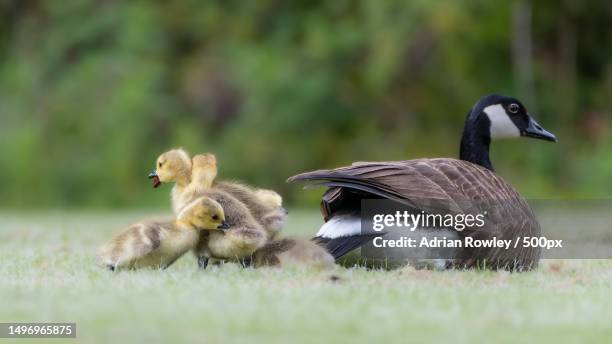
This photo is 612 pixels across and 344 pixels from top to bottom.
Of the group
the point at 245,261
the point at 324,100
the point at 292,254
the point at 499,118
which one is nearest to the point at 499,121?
the point at 499,118

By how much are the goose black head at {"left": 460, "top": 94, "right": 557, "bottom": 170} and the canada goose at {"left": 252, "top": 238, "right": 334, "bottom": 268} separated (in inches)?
52.1

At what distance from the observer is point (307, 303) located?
3549mm

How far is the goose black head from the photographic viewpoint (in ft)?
18.4

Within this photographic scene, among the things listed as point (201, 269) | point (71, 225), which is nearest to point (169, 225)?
point (201, 269)

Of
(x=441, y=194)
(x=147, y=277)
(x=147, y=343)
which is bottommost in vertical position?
(x=147, y=343)

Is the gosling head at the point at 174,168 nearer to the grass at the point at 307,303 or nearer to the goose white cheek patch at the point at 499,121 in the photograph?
the grass at the point at 307,303

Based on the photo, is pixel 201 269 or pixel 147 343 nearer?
pixel 147 343

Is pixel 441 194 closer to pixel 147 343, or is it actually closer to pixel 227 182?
pixel 227 182

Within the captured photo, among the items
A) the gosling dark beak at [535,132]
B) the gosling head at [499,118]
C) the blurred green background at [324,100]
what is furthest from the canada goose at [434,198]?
the blurred green background at [324,100]

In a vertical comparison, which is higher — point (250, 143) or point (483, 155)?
point (250, 143)

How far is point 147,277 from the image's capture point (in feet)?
13.8

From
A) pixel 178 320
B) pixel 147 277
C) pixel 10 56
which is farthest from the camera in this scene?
pixel 10 56

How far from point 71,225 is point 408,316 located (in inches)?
224

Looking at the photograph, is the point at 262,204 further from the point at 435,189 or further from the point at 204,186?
the point at 435,189
